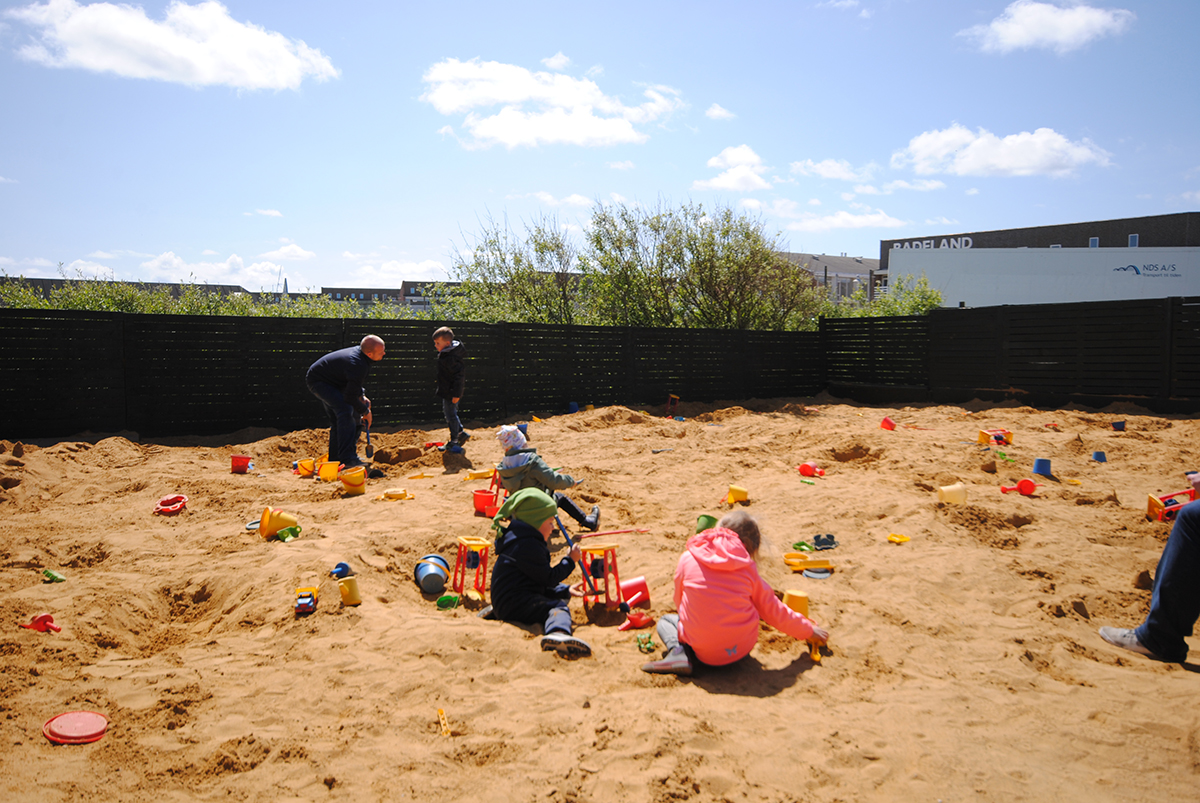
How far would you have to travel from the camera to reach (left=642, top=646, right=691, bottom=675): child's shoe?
3438mm

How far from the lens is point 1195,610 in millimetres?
3639

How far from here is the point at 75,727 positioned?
270 centimetres

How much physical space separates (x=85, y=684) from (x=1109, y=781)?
4357mm

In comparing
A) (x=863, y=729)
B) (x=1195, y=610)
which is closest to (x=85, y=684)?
(x=863, y=729)

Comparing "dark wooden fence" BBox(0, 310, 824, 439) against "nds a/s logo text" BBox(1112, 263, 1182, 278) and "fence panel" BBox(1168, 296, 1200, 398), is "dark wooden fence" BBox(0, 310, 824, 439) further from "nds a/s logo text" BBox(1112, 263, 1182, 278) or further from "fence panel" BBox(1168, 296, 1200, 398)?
"nds a/s logo text" BBox(1112, 263, 1182, 278)

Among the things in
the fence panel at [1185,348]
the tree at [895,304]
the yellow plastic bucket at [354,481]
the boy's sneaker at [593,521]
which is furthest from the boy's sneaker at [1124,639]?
the tree at [895,304]

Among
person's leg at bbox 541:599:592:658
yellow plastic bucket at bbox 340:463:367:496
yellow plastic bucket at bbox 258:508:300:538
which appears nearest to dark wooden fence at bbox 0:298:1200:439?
yellow plastic bucket at bbox 340:463:367:496

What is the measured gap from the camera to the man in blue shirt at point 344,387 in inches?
313

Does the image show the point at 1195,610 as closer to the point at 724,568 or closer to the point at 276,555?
the point at 724,568

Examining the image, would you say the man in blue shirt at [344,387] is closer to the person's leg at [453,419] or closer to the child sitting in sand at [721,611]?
the person's leg at [453,419]

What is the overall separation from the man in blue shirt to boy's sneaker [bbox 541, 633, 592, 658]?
5202 millimetres

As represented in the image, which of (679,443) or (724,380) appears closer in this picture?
(679,443)

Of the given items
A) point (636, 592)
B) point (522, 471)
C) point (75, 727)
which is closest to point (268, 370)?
point (522, 471)

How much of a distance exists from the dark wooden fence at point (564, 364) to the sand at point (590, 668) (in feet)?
11.6
